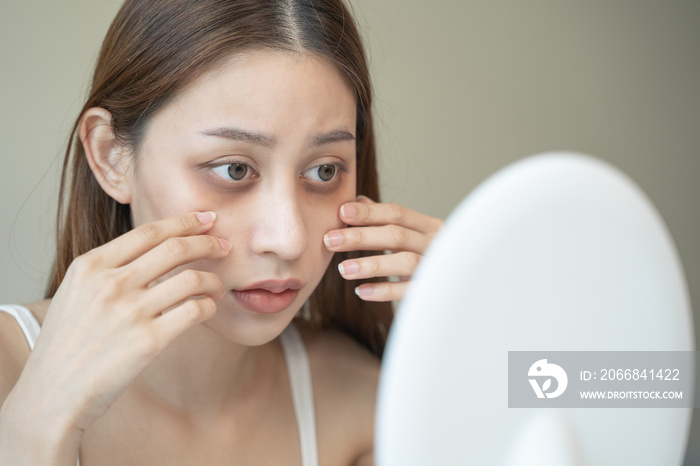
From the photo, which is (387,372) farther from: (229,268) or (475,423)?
(229,268)

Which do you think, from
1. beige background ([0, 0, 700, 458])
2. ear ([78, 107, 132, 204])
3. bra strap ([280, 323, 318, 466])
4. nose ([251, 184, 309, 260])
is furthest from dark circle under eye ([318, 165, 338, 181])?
beige background ([0, 0, 700, 458])

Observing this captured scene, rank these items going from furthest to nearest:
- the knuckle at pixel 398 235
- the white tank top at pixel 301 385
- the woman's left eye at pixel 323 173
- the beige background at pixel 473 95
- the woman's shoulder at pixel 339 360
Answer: the beige background at pixel 473 95, the woman's shoulder at pixel 339 360, the white tank top at pixel 301 385, the knuckle at pixel 398 235, the woman's left eye at pixel 323 173

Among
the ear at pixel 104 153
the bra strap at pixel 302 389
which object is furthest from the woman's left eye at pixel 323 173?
the bra strap at pixel 302 389

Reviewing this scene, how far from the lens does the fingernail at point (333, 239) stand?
1.18 metres

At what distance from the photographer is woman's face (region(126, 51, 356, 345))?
1.05 m

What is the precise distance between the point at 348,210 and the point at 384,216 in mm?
116

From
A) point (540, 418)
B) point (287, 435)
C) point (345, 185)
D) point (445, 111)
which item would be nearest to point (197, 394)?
point (287, 435)

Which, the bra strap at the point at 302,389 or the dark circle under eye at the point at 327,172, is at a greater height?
the dark circle under eye at the point at 327,172

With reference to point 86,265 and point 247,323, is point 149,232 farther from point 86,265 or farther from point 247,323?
point 247,323

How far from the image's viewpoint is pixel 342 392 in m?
1.55

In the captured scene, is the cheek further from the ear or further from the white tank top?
the white tank top

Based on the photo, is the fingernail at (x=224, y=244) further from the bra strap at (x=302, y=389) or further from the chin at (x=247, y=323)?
the bra strap at (x=302, y=389)

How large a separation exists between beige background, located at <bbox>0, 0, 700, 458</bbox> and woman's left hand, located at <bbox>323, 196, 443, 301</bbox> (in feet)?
2.72

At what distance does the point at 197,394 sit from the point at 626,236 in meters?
0.97
